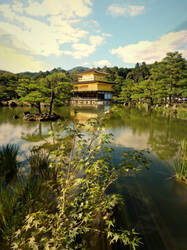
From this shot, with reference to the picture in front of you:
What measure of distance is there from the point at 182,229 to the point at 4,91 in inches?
1294

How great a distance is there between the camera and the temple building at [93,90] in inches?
1189

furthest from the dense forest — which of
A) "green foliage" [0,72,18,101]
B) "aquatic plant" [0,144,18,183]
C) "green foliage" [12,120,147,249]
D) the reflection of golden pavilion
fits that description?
"green foliage" [12,120,147,249]

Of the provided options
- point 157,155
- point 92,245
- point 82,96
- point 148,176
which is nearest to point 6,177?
point 92,245

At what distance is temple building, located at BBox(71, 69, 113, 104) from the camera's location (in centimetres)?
3020


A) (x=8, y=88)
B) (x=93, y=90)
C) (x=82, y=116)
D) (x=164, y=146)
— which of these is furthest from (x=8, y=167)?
(x=93, y=90)

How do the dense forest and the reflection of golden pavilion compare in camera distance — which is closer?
the dense forest

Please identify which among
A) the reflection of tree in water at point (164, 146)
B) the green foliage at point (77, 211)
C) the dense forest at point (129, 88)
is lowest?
the reflection of tree in water at point (164, 146)

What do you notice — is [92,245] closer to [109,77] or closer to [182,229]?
[182,229]

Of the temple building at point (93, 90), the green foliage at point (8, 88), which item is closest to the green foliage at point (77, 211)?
the temple building at point (93, 90)

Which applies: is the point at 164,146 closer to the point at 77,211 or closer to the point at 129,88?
the point at 77,211

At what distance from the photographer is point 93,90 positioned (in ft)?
99.6

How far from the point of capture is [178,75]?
18.4m

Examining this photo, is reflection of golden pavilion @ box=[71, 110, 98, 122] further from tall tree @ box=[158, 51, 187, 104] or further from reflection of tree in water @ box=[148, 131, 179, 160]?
tall tree @ box=[158, 51, 187, 104]

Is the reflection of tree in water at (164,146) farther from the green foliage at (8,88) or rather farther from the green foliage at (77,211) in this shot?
the green foliage at (8,88)
